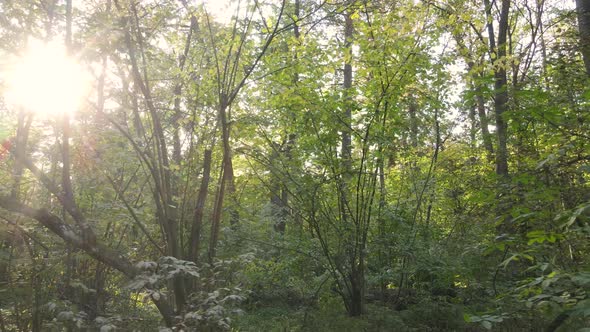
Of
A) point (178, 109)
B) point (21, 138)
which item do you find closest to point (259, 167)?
point (178, 109)

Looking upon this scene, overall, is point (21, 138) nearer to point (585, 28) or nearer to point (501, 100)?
point (585, 28)

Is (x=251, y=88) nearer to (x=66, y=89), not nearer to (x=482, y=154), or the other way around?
(x=66, y=89)

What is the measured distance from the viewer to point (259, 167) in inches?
258

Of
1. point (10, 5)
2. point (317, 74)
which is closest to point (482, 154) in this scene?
point (317, 74)

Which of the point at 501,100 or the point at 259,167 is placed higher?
the point at 501,100

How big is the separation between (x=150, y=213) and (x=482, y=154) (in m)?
7.25

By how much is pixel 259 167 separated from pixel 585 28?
4459 mm

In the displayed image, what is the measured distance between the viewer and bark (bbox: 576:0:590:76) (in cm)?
378

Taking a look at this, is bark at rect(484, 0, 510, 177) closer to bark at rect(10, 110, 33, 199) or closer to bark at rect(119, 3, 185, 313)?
bark at rect(119, 3, 185, 313)

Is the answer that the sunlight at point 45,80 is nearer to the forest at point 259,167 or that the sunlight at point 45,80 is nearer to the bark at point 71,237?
the forest at point 259,167

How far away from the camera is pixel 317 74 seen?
5.97 metres

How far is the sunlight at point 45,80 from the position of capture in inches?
131

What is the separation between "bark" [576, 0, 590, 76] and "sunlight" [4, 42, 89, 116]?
4523 millimetres

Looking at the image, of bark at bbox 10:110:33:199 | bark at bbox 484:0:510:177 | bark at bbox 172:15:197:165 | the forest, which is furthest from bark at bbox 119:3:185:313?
bark at bbox 484:0:510:177
